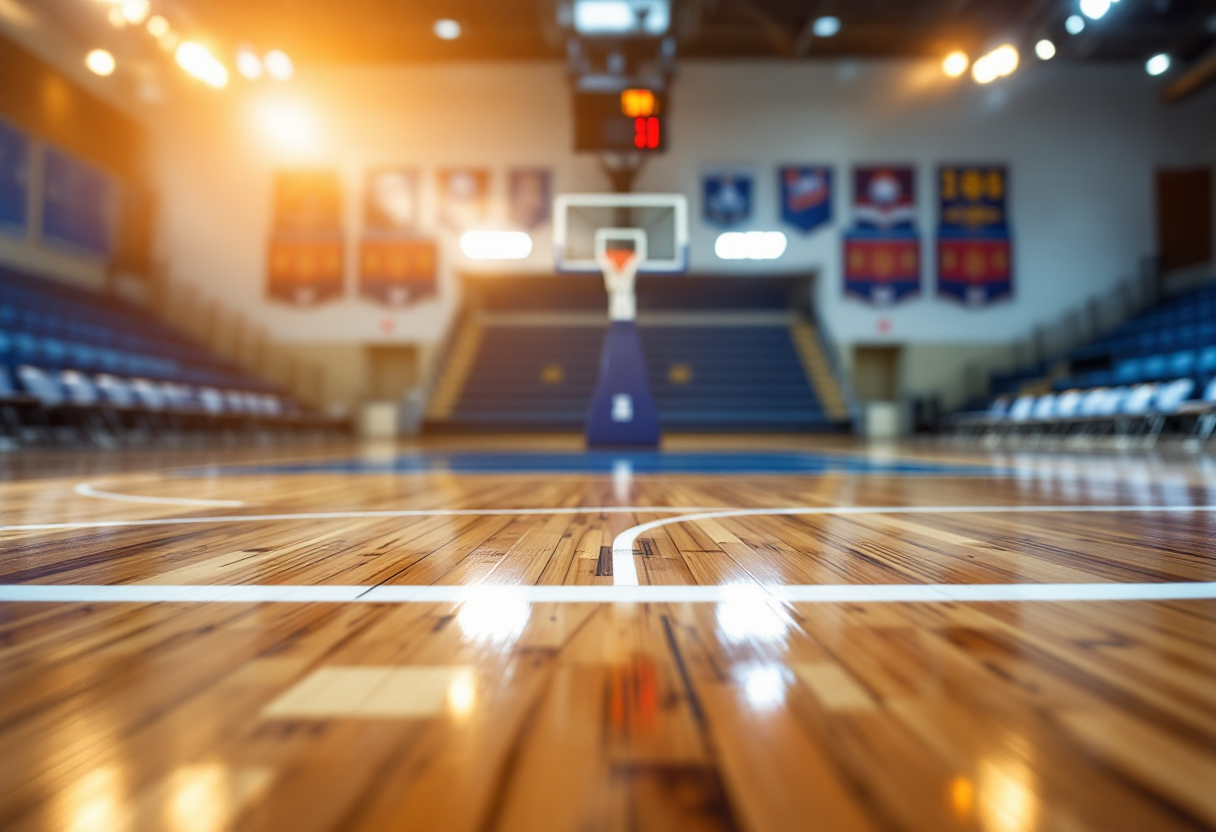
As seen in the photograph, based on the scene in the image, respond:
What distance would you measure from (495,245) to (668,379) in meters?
2.99

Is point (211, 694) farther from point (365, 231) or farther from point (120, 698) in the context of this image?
point (365, 231)

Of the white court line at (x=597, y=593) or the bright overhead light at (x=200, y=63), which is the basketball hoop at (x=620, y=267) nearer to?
the white court line at (x=597, y=593)

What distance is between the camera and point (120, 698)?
0.40 meters

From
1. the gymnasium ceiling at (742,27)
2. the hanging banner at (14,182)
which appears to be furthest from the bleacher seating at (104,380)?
the gymnasium ceiling at (742,27)

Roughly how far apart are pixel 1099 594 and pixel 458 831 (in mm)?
675

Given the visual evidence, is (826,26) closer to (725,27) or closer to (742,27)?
(742,27)

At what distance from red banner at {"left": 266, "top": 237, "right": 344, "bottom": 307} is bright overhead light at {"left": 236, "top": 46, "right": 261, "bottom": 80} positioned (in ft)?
6.89

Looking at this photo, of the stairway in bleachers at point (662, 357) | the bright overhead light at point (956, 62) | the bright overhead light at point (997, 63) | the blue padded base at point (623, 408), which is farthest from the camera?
the stairway in bleachers at point (662, 357)

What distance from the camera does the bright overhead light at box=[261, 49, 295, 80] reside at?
7.49m

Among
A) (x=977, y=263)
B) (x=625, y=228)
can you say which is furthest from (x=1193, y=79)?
(x=625, y=228)

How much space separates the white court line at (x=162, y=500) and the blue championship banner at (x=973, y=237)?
9210mm

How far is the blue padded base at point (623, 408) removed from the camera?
4.88 m

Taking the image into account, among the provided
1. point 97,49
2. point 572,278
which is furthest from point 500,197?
point 97,49

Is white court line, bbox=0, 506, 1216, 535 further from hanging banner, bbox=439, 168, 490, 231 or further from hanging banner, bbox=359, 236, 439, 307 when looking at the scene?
hanging banner, bbox=439, 168, 490, 231
